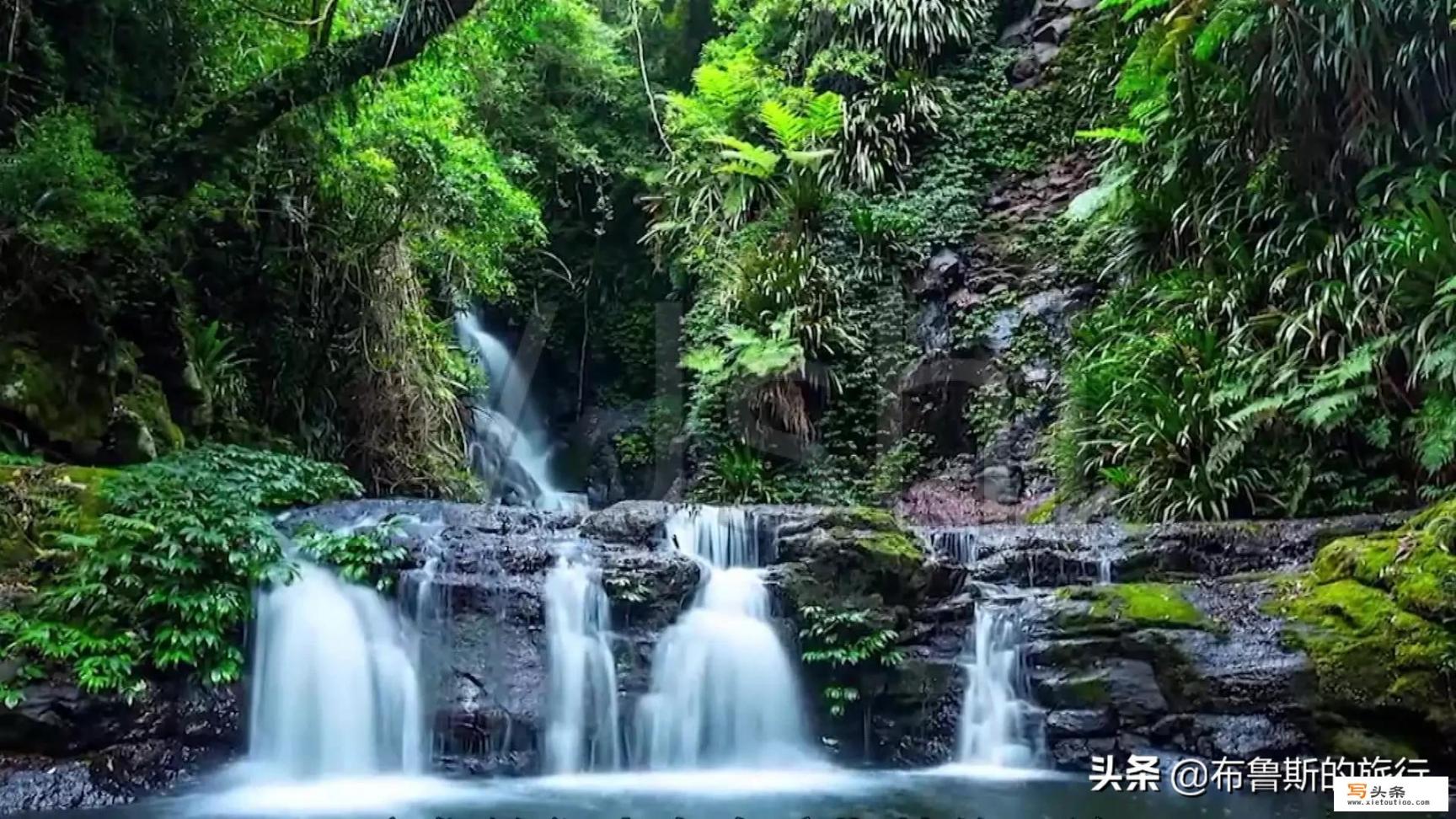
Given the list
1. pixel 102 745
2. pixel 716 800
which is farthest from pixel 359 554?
pixel 716 800

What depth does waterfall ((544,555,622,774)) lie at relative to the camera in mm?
5902

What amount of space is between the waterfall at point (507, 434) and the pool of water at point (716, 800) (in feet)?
19.3

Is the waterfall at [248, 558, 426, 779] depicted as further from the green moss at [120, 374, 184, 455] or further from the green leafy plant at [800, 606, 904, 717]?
the green leafy plant at [800, 606, 904, 717]

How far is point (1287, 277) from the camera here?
7848mm

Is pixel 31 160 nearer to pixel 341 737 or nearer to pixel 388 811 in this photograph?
pixel 341 737

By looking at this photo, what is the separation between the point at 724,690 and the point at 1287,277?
17.3 ft

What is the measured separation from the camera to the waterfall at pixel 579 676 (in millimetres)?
5902

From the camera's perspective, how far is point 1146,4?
8.55 meters

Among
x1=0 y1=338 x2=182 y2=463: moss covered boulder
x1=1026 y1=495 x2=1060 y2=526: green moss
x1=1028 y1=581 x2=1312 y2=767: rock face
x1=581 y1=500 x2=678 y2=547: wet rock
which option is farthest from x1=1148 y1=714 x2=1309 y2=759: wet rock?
x1=0 y1=338 x2=182 y2=463: moss covered boulder

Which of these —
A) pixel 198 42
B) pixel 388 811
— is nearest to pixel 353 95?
pixel 198 42

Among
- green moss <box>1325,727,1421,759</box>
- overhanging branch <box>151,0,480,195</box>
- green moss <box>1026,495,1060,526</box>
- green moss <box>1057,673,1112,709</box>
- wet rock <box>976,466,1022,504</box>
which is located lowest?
green moss <box>1325,727,1421,759</box>

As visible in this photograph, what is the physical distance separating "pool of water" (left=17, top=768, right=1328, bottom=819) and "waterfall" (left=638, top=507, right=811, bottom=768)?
0.22m

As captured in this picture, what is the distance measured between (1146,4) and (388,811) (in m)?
8.11

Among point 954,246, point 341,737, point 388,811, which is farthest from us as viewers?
point 954,246
